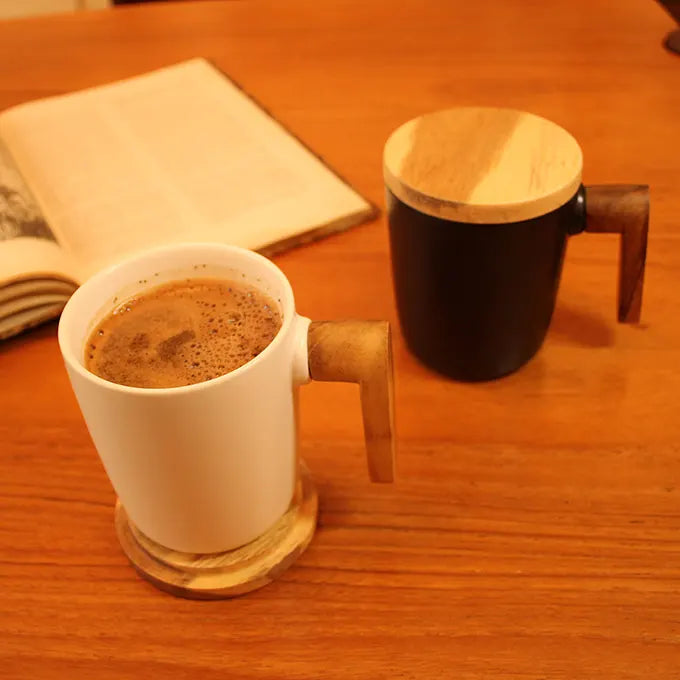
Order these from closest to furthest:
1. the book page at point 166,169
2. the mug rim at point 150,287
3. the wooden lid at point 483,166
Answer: the mug rim at point 150,287
the wooden lid at point 483,166
the book page at point 166,169

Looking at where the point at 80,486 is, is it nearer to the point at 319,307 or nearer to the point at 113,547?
the point at 113,547

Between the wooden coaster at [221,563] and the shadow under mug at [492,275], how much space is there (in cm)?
18

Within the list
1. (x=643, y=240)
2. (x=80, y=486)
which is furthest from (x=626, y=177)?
(x=80, y=486)

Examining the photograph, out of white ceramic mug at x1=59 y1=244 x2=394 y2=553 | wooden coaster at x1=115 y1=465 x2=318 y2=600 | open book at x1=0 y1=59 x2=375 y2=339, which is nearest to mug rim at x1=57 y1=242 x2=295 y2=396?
white ceramic mug at x1=59 y1=244 x2=394 y2=553

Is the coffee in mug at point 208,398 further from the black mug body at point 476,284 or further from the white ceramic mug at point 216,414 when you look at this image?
the black mug body at point 476,284

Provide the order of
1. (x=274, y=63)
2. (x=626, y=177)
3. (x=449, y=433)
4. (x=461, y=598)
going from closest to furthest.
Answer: (x=461, y=598) < (x=449, y=433) < (x=626, y=177) < (x=274, y=63)

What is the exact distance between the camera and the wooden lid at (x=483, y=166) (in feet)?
1.57

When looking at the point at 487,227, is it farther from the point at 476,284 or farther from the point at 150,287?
the point at 150,287

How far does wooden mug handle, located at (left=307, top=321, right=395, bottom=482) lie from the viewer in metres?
0.39

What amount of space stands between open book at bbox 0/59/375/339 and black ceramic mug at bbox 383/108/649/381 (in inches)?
8.1

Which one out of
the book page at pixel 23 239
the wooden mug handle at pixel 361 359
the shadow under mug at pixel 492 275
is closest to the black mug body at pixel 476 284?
the shadow under mug at pixel 492 275

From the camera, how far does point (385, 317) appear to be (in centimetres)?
65

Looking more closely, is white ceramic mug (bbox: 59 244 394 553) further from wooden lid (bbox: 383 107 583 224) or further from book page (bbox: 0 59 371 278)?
book page (bbox: 0 59 371 278)

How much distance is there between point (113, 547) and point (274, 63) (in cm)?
78
